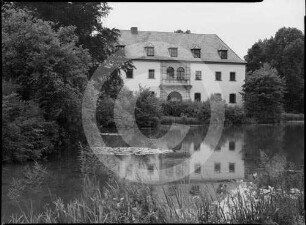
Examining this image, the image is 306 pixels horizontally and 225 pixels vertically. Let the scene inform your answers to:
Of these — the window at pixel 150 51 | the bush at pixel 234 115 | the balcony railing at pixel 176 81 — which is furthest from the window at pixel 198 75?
the bush at pixel 234 115

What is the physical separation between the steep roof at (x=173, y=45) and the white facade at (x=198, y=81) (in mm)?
616

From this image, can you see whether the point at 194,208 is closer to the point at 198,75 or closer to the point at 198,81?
the point at 198,81

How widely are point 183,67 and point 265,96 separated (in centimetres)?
1670

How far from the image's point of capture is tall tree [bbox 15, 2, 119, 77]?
17875mm

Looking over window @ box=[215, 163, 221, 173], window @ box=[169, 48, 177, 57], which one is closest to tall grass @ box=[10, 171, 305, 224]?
window @ box=[215, 163, 221, 173]

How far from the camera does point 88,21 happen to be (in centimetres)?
1972

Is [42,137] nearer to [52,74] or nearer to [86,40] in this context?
[52,74]

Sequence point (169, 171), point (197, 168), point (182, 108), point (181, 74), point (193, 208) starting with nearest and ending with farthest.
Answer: point (193, 208) → point (169, 171) → point (197, 168) → point (182, 108) → point (181, 74)

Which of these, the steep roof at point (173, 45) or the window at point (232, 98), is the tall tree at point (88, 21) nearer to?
the steep roof at point (173, 45)

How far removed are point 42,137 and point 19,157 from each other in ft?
4.81

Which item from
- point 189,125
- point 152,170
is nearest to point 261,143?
point 152,170

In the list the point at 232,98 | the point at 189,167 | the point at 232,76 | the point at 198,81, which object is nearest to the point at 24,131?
the point at 189,167

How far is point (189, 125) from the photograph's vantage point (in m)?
29.3

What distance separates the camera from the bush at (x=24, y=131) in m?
11.5
